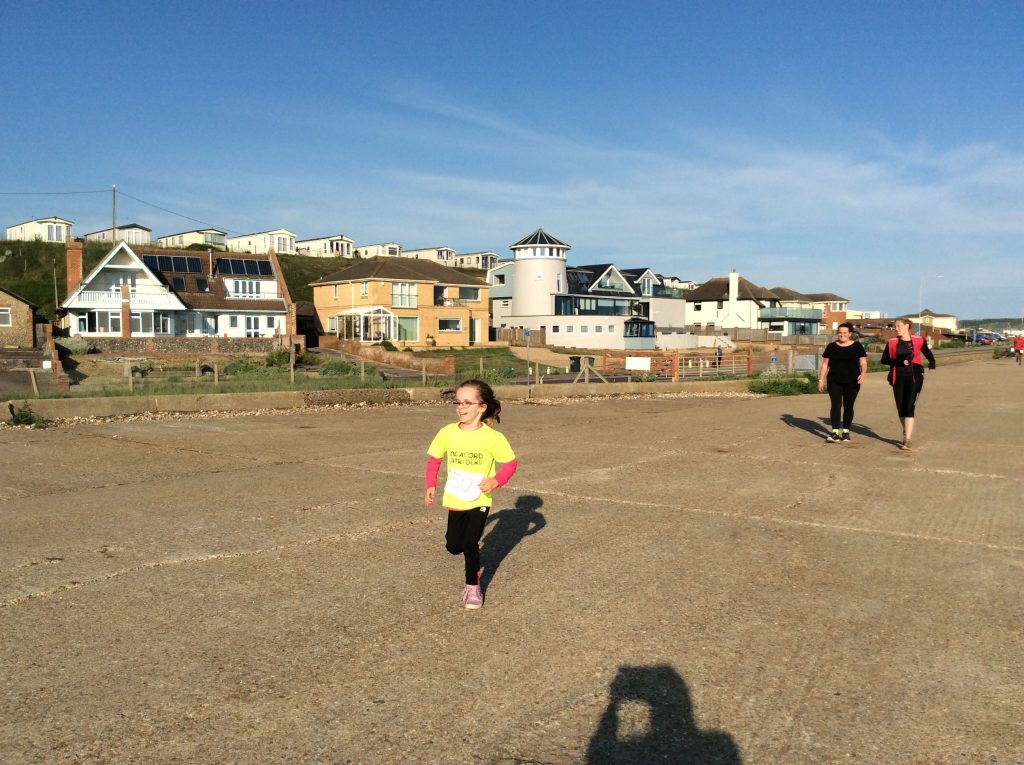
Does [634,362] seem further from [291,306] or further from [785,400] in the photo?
[291,306]

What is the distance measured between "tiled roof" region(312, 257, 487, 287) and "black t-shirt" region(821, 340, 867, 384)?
45265 mm

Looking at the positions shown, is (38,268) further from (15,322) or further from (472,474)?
(472,474)

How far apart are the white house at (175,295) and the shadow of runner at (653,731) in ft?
166

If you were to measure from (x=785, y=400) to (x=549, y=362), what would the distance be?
28.4m

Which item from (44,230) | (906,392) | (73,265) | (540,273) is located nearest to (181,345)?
(73,265)

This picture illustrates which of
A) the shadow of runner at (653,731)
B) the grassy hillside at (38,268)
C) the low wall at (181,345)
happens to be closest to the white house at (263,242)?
the grassy hillside at (38,268)

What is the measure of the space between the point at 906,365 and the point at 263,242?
347ft

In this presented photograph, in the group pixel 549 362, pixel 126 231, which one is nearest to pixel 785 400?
pixel 549 362

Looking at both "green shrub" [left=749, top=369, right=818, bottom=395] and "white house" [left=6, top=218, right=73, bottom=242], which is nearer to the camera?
"green shrub" [left=749, top=369, right=818, bottom=395]

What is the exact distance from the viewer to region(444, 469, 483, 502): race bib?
5262 mm

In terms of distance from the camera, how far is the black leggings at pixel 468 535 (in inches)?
204

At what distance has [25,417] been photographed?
1494 cm

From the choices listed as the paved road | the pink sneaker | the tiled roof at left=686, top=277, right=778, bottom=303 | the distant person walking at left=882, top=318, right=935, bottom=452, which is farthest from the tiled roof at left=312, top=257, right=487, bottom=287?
the pink sneaker

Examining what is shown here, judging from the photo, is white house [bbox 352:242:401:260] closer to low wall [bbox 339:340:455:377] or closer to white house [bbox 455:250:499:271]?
white house [bbox 455:250:499:271]
